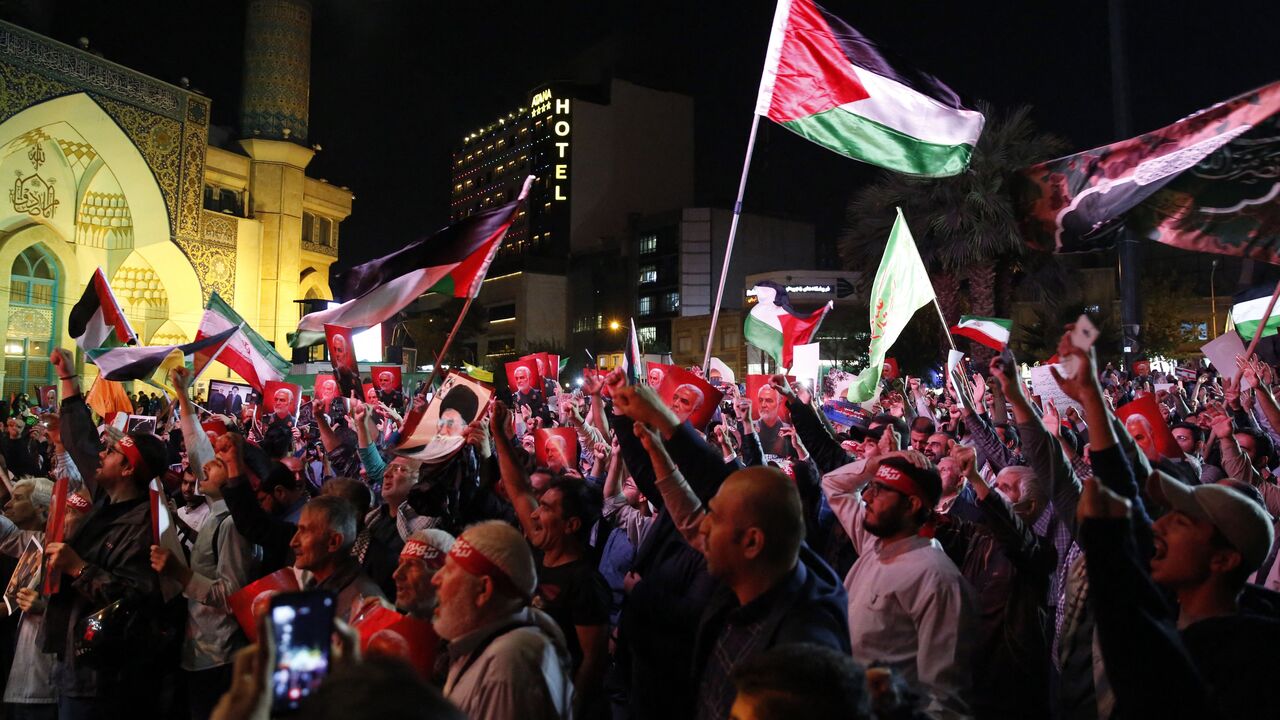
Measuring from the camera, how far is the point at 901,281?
415 inches

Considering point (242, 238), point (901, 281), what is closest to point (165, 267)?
point (242, 238)

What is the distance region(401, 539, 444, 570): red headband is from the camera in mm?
3625

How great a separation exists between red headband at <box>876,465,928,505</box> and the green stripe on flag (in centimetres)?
422

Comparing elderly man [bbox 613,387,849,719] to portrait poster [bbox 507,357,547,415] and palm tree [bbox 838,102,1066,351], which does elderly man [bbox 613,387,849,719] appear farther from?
palm tree [bbox 838,102,1066,351]

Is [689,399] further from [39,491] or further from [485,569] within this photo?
[39,491]

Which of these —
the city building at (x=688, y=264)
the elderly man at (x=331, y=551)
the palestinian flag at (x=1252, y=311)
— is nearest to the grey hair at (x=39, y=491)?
the elderly man at (x=331, y=551)

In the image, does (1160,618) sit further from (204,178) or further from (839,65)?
(204,178)

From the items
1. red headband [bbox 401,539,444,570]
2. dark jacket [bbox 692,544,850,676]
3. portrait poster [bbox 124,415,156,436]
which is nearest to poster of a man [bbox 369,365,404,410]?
portrait poster [bbox 124,415,156,436]

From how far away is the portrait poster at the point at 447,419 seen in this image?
6.15 metres

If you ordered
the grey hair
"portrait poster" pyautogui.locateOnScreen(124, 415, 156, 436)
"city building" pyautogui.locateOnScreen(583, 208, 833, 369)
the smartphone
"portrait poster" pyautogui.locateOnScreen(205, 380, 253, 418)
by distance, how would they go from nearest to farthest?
the smartphone < the grey hair < "portrait poster" pyautogui.locateOnScreen(124, 415, 156, 436) < "portrait poster" pyautogui.locateOnScreen(205, 380, 253, 418) < "city building" pyautogui.locateOnScreen(583, 208, 833, 369)

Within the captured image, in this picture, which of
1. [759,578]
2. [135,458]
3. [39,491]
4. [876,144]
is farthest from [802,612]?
[876,144]

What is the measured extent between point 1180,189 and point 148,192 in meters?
34.1

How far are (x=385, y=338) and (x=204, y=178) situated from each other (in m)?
23.9

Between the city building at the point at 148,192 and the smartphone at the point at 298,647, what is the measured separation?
32474mm
